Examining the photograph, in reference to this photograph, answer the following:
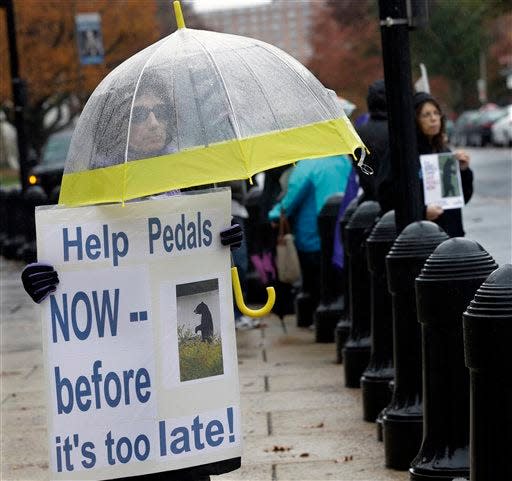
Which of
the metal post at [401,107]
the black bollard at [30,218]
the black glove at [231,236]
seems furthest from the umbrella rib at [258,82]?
the black bollard at [30,218]

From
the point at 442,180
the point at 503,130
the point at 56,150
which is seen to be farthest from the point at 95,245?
the point at 503,130

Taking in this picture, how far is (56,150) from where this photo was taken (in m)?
30.7

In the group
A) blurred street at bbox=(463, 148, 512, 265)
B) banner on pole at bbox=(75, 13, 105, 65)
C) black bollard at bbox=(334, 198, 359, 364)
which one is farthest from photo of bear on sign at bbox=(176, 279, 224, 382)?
banner on pole at bbox=(75, 13, 105, 65)

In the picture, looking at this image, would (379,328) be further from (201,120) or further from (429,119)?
(201,120)

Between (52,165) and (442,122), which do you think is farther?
(52,165)

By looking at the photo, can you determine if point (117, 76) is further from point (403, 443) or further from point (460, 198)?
point (460, 198)

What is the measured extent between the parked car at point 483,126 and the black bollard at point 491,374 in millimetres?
54335

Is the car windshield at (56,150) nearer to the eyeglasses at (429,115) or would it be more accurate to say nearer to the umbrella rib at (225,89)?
the eyeglasses at (429,115)

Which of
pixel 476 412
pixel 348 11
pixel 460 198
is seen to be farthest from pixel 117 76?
pixel 348 11

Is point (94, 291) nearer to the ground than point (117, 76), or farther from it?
nearer to the ground

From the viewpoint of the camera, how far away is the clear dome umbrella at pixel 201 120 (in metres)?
5.17

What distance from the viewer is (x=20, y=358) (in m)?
11.9

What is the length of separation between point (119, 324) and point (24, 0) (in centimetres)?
5095

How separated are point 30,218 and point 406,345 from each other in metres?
15.2
